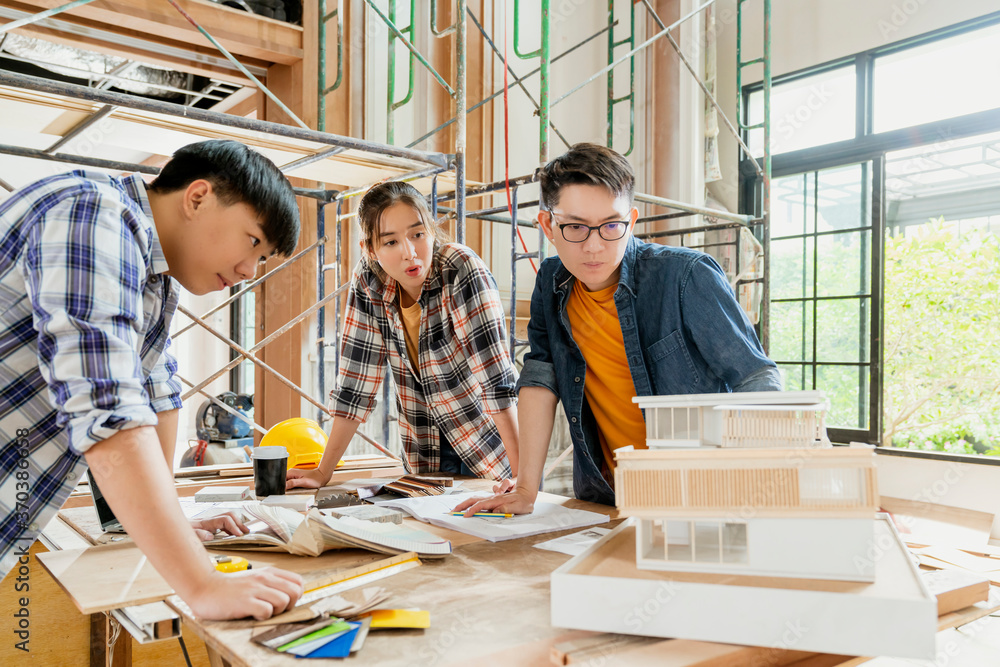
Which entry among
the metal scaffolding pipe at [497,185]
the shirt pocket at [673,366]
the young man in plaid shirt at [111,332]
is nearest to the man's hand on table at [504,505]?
the shirt pocket at [673,366]

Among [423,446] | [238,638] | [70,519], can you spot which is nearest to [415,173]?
[423,446]

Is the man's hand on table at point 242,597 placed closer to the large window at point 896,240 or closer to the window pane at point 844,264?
the large window at point 896,240

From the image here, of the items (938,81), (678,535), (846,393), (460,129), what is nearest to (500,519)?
(678,535)

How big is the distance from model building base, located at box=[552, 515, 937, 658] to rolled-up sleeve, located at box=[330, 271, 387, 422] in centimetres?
145

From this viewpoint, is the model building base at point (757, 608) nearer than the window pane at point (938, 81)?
Yes

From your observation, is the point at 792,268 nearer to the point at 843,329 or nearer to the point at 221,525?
the point at 843,329

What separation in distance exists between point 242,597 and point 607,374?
3.21 feet

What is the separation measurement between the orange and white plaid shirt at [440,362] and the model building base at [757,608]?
1.22 meters

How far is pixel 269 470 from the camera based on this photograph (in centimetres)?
172

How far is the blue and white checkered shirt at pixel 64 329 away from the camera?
84 cm

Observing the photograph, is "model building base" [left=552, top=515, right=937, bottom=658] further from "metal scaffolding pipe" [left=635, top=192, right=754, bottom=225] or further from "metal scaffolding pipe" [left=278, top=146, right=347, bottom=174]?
"metal scaffolding pipe" [left=635, top=192, right=754, bottom=225]

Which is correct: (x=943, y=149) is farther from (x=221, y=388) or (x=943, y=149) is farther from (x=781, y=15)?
(x=221, y=388)

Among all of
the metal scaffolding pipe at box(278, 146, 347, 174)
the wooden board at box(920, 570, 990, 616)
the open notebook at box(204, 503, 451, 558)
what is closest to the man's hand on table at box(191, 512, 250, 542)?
the open notebook at box(204, 503, 451, 558)

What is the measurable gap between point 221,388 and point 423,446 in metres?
6.50
